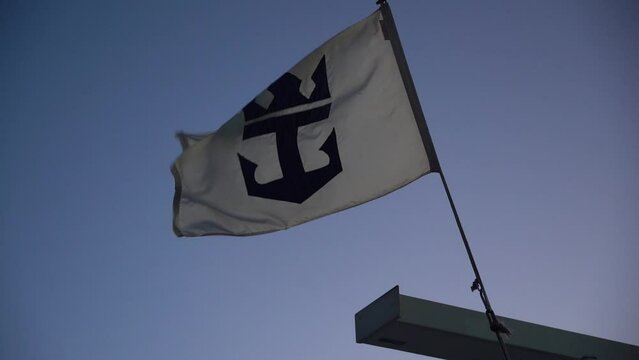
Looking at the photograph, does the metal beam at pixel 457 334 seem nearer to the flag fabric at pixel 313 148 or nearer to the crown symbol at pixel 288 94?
the flag fabric at pixel 313 148

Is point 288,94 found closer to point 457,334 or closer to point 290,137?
point 290,137

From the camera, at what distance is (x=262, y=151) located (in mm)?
6250

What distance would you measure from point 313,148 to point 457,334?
8.85 ft

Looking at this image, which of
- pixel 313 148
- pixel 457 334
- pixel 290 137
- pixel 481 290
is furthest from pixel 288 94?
pixel 457 334

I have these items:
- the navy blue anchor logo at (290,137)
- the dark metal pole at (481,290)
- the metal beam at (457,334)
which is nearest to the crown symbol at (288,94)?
the navy blue anchor logo at (290,137)

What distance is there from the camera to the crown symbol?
619 cm

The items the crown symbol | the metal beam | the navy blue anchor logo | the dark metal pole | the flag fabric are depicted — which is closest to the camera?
the dark metal pole

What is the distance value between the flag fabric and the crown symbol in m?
0.01

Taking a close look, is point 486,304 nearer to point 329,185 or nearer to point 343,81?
point 329,185

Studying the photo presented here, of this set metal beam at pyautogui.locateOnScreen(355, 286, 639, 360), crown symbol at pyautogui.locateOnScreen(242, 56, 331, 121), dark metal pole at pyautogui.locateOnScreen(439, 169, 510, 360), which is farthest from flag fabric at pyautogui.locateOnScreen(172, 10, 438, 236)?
metal beam at pyautogui.locateOnScreen(355, 286, 639, 360)

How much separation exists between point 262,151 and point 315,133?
58 centimetres

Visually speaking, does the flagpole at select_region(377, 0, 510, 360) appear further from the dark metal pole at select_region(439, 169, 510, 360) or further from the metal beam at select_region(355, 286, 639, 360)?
the metal beam at select_region(355, 286, 639, 360)

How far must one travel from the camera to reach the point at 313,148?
6.06 m

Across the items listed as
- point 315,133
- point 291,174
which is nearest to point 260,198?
point 291,174
